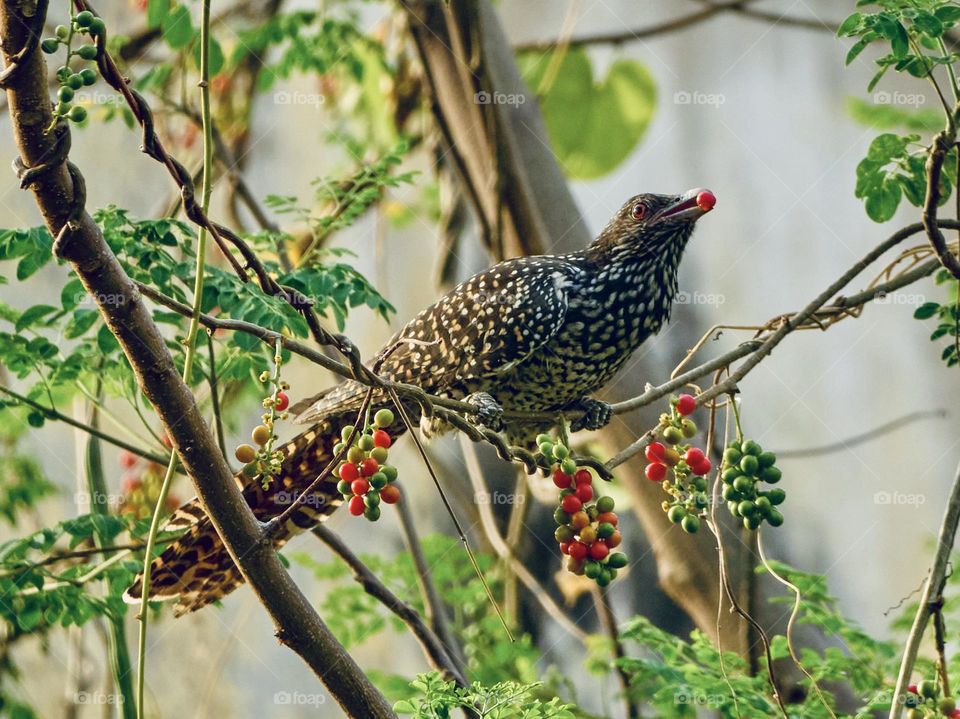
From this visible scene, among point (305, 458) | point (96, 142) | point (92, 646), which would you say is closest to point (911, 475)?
point (305, 458)

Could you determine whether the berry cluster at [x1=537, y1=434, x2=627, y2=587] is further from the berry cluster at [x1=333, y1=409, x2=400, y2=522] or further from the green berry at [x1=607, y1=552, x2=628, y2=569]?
the berry cluster at [x1=333, y1=409, x2=400, y2=522]

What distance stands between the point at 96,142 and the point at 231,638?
103 inches

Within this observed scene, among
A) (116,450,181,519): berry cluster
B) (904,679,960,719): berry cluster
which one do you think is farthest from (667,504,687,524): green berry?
(116,450,181,519): berry cluster

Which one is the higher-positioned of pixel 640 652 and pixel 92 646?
pixel 92 646

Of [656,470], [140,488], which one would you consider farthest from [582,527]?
[140,488]

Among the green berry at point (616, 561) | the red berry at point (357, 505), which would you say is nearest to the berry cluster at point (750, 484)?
the green berry at point (616, 561)

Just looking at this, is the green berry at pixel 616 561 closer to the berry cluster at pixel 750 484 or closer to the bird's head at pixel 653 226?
the berry cluster at pixel 750 484

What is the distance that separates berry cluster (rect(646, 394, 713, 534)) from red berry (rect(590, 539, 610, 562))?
16cm

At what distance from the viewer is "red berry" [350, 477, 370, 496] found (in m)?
1.83

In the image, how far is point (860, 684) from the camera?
8.77ft

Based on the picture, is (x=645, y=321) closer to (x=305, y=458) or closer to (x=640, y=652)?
(x=305, y=458)

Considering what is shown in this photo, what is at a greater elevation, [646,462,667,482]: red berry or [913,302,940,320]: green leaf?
[913,302,940,320]: green leaf

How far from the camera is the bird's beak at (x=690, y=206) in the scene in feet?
9.02

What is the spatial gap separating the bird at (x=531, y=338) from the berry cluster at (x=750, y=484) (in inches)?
29.5
